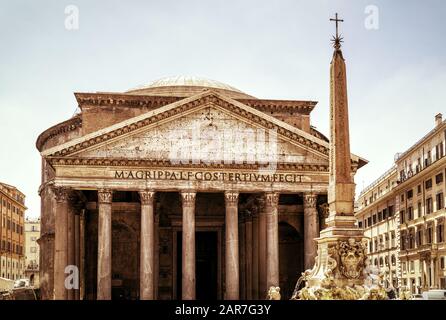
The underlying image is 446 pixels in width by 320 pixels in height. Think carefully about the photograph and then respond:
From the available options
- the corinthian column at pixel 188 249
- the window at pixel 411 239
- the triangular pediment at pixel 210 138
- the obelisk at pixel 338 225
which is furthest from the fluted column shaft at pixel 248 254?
the obelisk at pixel 338 225

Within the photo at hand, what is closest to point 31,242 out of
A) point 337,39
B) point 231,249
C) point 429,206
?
point 429,206

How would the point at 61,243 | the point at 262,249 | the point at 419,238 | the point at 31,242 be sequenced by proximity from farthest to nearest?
1. the point at 31,242
2. the point at 419,238
3. the point at 262,249
4. the point at 61,243

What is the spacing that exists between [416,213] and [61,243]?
28146 millimetres

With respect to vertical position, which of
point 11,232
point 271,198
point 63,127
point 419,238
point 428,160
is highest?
point 63,127

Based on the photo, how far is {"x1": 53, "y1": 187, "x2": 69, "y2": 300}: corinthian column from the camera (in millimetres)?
31172

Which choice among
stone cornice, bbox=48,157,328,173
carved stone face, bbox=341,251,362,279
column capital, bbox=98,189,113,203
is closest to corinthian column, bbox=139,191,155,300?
stone cornice, bbox=48,157,328,173

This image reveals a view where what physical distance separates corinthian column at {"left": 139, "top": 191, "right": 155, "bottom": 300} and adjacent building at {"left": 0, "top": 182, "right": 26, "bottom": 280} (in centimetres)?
3953

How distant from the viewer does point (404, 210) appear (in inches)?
2084

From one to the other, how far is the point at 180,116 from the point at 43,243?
17.9m

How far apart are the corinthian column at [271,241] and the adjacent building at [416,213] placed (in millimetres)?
14400

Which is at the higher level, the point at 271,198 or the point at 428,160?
the point at 428,160

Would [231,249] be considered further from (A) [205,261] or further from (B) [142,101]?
(B) [142,101]

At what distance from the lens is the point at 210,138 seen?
3266 centimetres
